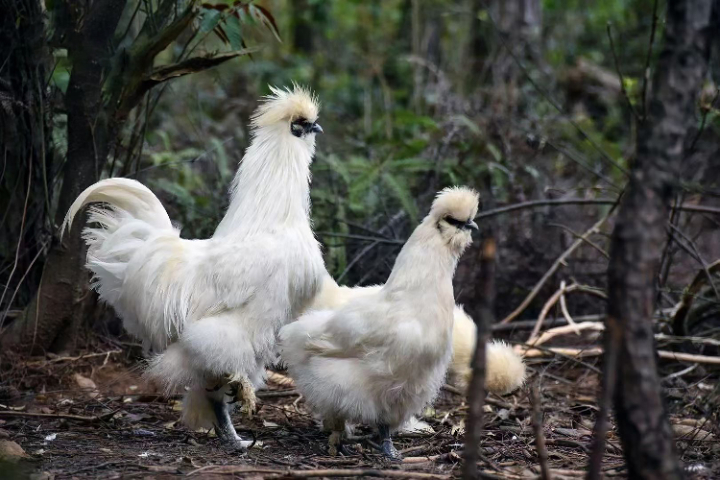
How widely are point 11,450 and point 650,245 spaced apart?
3633 millimetres

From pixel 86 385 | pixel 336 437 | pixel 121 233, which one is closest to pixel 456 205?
pixel 336 437

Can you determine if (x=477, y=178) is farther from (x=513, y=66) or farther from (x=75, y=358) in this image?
(x=75, y=358)

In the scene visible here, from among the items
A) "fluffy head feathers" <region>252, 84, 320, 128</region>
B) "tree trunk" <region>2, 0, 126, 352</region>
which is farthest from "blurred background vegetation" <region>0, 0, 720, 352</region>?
"fluffy head feathers" <region>252, 84, 320, 128</region>

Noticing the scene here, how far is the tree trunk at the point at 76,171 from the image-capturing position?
6.22m

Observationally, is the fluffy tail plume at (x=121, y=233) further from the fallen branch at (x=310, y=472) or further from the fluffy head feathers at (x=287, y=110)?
the fallen branch at (x=310, y=472)

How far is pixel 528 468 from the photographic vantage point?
4730 mm

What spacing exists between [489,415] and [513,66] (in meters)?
7.28

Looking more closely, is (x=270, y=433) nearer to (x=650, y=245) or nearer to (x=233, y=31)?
(x=233, y=31)

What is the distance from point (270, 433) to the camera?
5828mm

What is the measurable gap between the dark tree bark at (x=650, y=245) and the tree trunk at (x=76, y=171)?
4391 mm

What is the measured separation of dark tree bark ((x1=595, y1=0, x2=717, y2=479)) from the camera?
317 centimetres

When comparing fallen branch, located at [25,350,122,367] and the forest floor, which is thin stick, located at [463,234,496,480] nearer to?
the forest floor

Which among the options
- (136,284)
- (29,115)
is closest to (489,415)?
(136,284)

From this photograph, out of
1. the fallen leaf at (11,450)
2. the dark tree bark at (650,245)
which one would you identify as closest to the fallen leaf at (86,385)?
the fallen leaf at (11,450)
